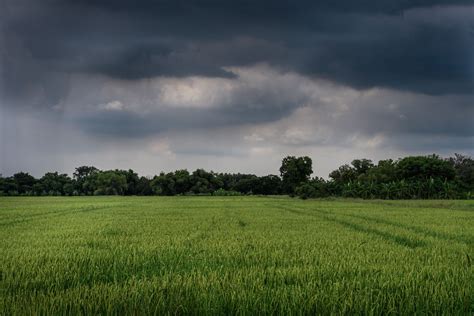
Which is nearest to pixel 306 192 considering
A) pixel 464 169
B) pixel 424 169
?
pixel 424 169

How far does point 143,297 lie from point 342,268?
10.4ft

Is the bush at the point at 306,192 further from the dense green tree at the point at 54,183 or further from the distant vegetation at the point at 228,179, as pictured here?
the dense green tree at the point at 54,183

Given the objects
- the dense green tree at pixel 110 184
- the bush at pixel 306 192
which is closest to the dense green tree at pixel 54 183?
the dense green tree at pixel 110 184

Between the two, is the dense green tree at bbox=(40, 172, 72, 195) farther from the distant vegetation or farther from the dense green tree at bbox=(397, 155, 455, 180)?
the dense green tree at bbox=(397, 155, 455, 180)

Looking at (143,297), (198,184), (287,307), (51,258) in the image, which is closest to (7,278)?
(51,258)

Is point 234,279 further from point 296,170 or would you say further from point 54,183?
point 54,183

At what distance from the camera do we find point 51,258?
7.31 metres

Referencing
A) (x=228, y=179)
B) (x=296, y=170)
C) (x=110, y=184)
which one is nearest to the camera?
(x=296, y=170)

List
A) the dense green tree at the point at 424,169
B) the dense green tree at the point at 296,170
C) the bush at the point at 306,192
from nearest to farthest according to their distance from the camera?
the bush at the point at 306,192 < the dense green tree at the point at 424,169 < the dense green tree at the point at 296,170

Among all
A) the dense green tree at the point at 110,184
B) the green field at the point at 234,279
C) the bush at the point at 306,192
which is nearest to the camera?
the green field at the point at 234,279

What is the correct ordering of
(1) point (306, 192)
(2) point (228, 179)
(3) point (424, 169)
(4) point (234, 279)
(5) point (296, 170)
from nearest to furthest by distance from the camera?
(4) point (234, 279) → (1) point (306, 192) → (3) point (424, 169) → (5) point (296, 170) → (2) point (228, 179)

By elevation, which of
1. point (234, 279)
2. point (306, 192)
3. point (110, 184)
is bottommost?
point (234, 279)

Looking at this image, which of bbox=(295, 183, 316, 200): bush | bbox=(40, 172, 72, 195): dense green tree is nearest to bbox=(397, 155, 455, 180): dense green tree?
bbox=(295, 183, 316, 200): bush

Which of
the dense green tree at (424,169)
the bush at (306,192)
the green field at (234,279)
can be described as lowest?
the green field at (234,279)
